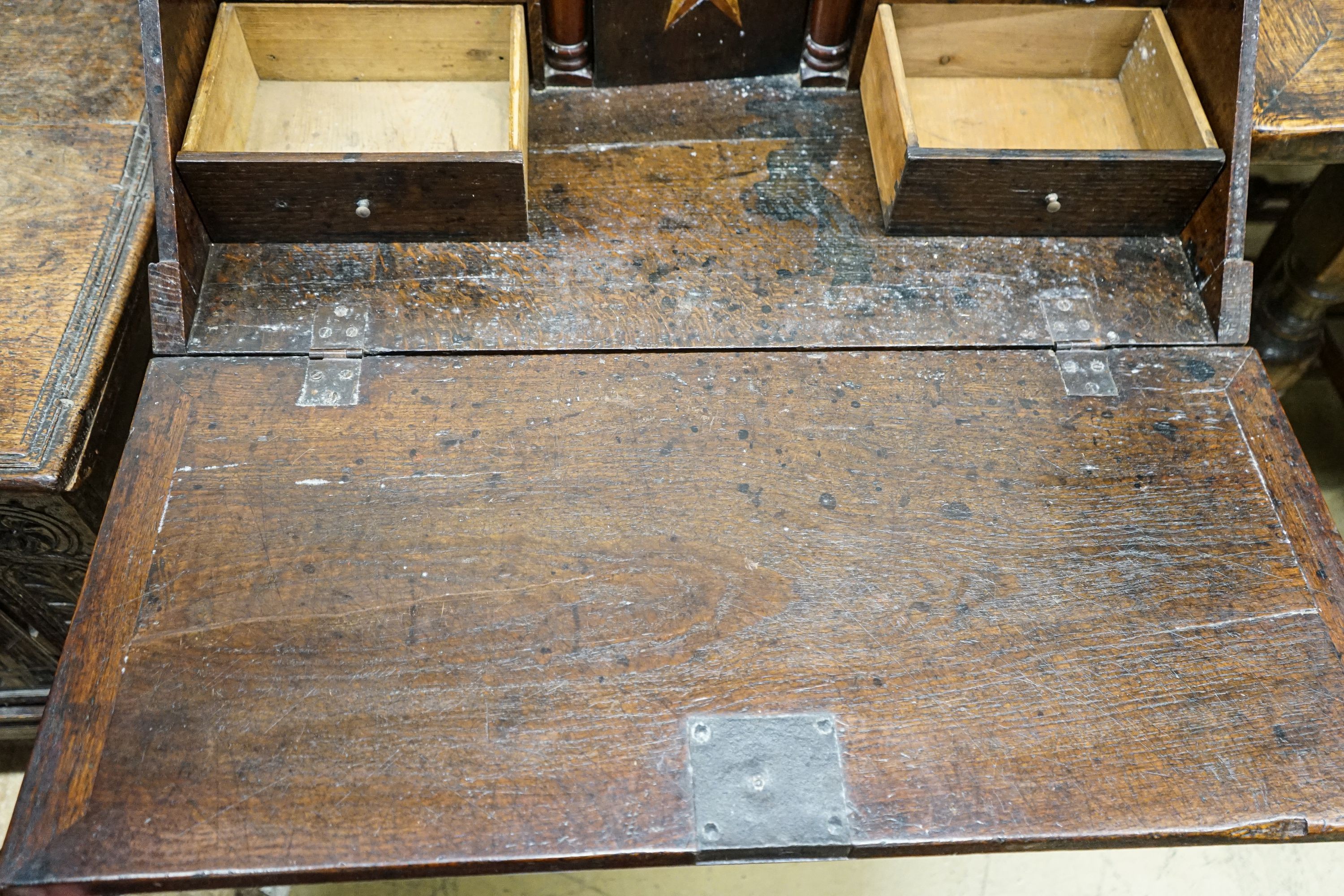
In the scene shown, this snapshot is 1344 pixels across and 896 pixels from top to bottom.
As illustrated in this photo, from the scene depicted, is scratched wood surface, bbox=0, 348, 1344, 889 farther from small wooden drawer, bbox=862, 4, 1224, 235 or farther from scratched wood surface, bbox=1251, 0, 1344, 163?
scratched wood surface, bbox=1251, 0, 1344, 163

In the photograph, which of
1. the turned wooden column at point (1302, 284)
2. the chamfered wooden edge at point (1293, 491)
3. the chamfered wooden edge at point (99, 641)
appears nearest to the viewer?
the chamfered wooden edge at point (99, 641)

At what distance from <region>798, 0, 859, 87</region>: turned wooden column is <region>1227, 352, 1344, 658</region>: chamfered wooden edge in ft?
2.06

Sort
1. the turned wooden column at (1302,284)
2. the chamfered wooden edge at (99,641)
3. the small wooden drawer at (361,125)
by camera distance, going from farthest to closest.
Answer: the turned wooden column at (1302,284)
the small wooden drawer at (361,125)
the chamfered wooden edge at (99,641)

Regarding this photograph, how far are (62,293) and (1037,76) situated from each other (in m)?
1.25

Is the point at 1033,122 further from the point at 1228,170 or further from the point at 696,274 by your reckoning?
the point at 696,274

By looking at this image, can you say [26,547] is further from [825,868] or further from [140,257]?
[825,868]

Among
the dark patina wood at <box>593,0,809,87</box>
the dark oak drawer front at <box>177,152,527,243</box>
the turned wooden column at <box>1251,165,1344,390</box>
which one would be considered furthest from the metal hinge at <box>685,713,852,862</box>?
the turned wooden column at <box>1251,165,1344,390</box>

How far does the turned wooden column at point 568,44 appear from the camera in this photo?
1.28 m

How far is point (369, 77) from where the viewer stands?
1.32 m

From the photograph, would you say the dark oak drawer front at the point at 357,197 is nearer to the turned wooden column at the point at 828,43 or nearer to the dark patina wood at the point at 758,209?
the dark patina wood at the point at 758,209

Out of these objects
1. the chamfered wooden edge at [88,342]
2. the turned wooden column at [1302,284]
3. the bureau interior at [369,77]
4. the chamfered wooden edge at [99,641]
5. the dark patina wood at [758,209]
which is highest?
the bureau interior at [369,77]

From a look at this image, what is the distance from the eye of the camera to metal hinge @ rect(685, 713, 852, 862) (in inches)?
34.1

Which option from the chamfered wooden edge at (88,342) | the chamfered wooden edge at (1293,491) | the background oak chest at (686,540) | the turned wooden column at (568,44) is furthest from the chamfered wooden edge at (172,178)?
the chamfered wooden edge at (1293,491)

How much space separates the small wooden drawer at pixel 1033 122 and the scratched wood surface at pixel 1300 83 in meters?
0.14
